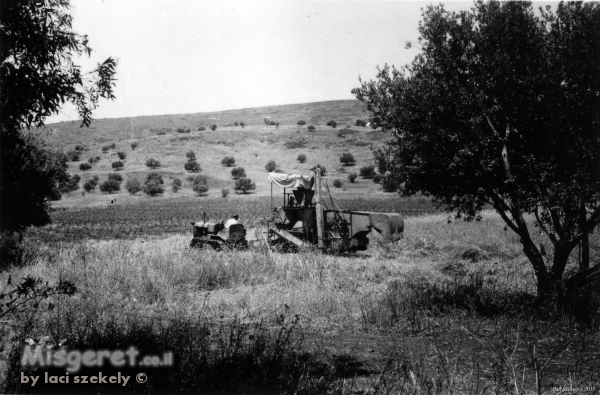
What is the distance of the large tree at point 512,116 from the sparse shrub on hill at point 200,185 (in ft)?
148

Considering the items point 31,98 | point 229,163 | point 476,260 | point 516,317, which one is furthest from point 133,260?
point 229,163

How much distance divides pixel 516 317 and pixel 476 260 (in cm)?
785

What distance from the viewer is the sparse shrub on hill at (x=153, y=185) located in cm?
5102

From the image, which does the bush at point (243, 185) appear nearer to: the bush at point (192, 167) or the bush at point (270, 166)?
the bush at point (270, 166)

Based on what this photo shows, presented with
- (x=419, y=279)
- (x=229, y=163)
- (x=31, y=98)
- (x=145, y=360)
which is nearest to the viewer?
(x=31, y=98)

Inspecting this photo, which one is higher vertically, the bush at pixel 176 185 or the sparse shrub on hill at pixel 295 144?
the sparse shrub on hill at pixel 295 144

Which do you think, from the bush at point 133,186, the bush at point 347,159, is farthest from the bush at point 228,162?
the bush at point 347,159

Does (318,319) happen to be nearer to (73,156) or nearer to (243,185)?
(243,185)

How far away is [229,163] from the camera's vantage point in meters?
64.4

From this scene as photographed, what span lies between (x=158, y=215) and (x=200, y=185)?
18084 millimetres

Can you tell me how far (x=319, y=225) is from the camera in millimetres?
16984

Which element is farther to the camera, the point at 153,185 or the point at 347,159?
the point at 347,159

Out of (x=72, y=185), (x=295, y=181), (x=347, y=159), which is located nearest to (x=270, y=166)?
(x=347, y=159)

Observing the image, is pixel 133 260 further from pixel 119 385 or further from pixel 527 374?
pixel 527 374
